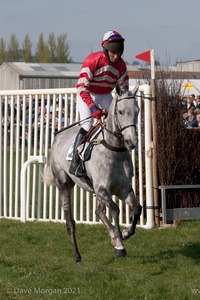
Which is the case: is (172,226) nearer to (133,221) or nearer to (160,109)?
(160,109)

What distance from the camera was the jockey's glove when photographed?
8.81 meters

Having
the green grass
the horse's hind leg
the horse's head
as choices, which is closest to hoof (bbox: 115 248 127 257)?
→ the green grass

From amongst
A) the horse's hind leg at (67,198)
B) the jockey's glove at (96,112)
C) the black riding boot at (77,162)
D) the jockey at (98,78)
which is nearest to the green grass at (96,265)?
the horse's hind leg at (67,198)

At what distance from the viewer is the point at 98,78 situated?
9.20 m

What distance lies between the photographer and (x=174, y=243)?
32.4ft

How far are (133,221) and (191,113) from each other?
287 inches

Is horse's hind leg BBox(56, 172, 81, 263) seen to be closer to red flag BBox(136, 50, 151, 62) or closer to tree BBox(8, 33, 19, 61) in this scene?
red flag BBox(136, 50, 151, 62)

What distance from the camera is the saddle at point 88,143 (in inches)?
352

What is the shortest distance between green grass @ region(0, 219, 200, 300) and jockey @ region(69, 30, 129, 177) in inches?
45.4

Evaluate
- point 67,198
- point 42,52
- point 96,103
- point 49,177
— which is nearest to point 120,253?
point 67,198

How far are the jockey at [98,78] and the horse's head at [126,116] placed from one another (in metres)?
0.39

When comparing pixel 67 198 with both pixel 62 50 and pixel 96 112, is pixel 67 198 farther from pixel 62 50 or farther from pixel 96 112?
pixel 62 50

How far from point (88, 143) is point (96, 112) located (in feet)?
1.35

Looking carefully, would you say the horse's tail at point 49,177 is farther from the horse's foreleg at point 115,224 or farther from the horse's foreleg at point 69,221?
the horse's foreleg at point 115,224
